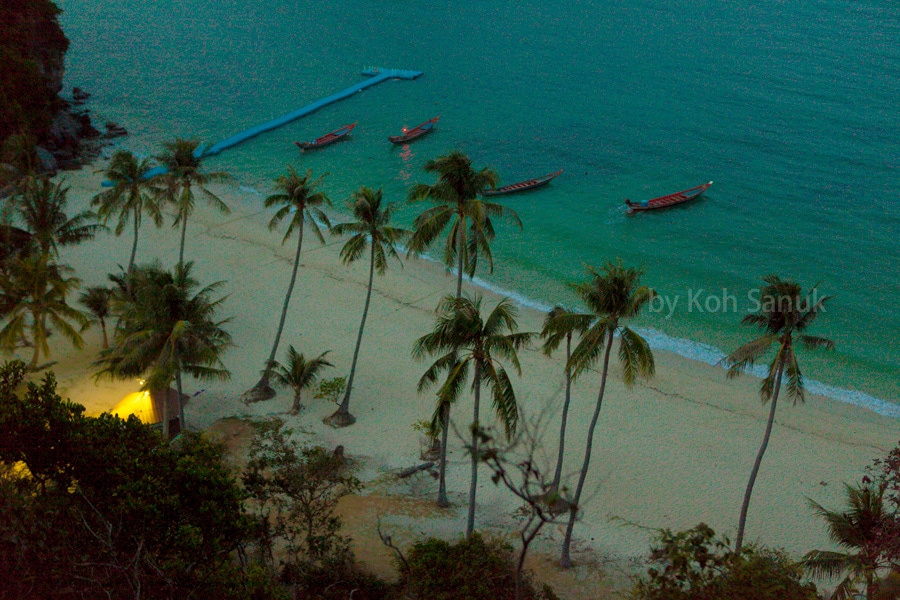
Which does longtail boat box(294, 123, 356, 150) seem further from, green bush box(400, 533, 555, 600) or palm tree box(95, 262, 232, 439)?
green bush box(400, 533, 555, 600)

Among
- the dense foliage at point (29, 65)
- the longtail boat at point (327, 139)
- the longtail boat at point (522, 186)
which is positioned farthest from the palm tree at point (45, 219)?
the longtail boat at point (327, 139)

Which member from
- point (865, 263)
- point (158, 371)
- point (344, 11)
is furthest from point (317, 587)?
point (344, 11)

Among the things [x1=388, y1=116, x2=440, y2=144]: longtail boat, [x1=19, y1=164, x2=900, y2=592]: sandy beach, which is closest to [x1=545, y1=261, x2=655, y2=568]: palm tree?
[x1=19, y1=164, x2=900, y2=592]: sandy beach

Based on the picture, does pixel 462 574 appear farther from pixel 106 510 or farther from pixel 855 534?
pixel 855 534

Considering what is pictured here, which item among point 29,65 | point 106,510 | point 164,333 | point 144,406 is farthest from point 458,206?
point 29,65

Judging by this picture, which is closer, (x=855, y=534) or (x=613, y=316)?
(x=855, y=534)
